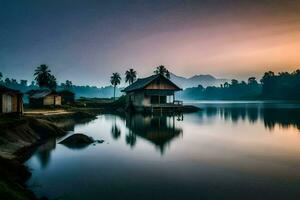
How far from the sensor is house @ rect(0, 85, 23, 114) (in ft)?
102

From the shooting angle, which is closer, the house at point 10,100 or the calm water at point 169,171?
the calm water at point 169,171

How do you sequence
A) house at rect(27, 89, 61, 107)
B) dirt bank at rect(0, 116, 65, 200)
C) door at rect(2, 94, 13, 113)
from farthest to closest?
house at rect(27, 89, 61, 107), door at rect(2, 94, 13, 113), dirt bank at rect(0, 116, 65, 200)

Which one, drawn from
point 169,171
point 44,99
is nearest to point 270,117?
point 169,171

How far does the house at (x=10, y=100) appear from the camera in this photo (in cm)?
3119

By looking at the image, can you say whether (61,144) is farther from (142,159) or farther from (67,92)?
(67,92)

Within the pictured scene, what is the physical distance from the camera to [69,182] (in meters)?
14.8

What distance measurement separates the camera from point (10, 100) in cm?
3334

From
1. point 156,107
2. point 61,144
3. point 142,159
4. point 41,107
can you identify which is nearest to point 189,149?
point 142,159

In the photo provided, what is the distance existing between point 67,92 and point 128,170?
2974 inches

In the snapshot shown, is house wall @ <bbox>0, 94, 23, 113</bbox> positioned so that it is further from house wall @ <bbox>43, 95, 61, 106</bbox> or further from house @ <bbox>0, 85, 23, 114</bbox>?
house wall @ <bbox>43, 95, 61, 106</bbox>

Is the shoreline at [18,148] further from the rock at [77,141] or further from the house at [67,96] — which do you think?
the house at [67,96]

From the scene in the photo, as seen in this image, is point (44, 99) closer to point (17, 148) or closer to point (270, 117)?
point (17, 148)

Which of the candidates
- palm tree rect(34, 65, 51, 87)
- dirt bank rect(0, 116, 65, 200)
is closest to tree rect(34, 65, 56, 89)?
palm tree rect(34, 65, 51, 87)

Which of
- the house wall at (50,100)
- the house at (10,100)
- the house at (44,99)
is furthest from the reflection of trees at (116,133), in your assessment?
the house wall at (50,100)
